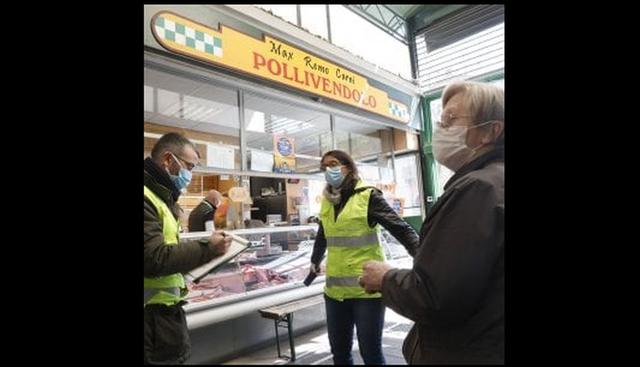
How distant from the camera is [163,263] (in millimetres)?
750

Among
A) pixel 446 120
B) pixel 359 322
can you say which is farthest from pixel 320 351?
pixel 446 120

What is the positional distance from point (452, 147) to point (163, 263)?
2.02 ft

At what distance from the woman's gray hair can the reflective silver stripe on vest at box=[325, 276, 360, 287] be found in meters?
0.84

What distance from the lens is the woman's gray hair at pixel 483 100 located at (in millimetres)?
550

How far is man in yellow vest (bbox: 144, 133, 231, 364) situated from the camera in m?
0.76

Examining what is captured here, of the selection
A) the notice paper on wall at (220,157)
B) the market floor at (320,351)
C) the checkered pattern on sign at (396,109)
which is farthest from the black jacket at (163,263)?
the checkered pattern on sign at (396,109)

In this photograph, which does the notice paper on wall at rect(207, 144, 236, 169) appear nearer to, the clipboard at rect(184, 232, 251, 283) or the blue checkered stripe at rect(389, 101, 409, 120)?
the blue checkered stripe at rect(389, 101, 409, 120)

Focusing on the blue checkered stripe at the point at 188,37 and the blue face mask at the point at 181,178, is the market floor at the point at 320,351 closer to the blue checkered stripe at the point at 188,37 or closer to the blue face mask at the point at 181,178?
the blue face mask at the point at 181,178

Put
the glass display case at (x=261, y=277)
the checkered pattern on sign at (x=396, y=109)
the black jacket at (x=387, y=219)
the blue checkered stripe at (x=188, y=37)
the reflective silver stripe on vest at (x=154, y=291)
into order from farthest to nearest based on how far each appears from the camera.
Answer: the checkered pattern on sign at (x=396, y=109) → the blue checkered stripe at (x=188, y=37) → the glass display case at (x=261, y=277) → the black jacket at (x=387, y=219) → the reflective silver stripe on vest at (x=154, y=291)

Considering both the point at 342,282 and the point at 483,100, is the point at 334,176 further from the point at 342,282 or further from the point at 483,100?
the point at 483,100

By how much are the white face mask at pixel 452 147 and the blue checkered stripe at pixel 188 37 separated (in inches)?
71.5
